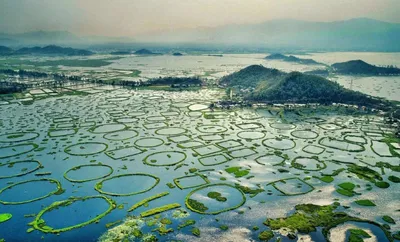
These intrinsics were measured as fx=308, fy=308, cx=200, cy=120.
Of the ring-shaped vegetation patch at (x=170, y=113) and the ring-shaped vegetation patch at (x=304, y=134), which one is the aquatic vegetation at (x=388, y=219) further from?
the ring-shaped vegetation patch at (x=170, y=113)

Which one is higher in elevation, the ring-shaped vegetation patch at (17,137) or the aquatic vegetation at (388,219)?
the ring-shaped vegetation patch at (17,137)

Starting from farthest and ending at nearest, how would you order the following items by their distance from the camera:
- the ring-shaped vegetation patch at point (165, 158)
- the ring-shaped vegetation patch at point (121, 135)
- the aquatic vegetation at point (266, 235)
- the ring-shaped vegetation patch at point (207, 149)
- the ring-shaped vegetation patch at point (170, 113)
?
1. the ring-shaped vegetation patch at point (170, 113)
2. the ring-shaped vegetation patch at point (121, 135)
3. the ring-shaped vegetation patch at point (207, 149)
4. the ring-shaped vegetation patch at point (165, 158)
5. the aquatic vegetation at point (266, 235)

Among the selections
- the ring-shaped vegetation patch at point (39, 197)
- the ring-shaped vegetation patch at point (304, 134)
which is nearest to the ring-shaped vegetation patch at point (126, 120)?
the ring-shaped vegetation patch at point (39, 197)

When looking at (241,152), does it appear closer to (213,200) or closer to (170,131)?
(213,200)

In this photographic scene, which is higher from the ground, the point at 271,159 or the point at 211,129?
the point at 211,129

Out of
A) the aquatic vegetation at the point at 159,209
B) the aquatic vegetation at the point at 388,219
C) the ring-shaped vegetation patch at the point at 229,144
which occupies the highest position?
the ring-shaped vegetation patch at the point at 229,144

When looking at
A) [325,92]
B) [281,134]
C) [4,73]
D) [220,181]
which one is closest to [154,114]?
[281,134]

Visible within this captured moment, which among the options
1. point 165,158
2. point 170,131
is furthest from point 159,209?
point 170,131
